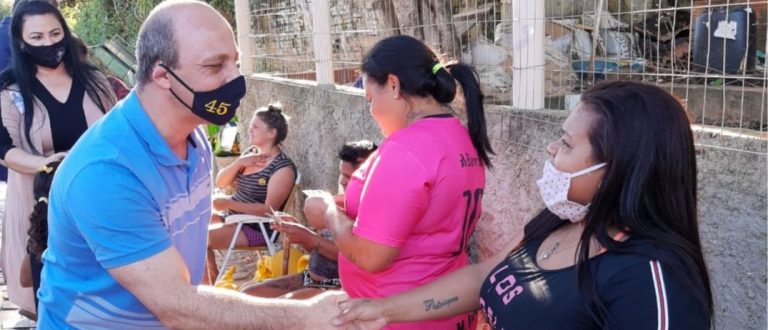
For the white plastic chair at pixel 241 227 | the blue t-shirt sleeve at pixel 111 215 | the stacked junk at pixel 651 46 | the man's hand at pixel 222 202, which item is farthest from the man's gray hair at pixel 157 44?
the man's hand at pixel 222 202

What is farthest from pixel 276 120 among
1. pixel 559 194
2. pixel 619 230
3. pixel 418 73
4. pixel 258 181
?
pixel 619 230

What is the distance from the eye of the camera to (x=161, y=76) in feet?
6.82

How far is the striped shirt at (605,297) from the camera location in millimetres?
1617

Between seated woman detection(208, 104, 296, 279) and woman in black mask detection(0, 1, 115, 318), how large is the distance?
1655 millimetres

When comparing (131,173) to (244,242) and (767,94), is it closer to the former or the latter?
(767,94)

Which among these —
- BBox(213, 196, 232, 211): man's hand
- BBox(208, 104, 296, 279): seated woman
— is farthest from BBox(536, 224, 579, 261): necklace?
BBox(213, 196, 232, 211): man's hand

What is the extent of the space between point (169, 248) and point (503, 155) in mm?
2016

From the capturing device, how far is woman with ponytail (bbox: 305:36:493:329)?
2.43 m

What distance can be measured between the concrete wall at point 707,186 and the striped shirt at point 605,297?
3.31 ft

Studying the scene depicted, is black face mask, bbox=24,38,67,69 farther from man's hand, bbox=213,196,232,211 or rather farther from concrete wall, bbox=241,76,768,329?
man's hand, bbox=213,196,232,211

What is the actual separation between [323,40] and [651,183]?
4124mm

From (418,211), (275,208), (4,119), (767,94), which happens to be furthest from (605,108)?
(275,208)

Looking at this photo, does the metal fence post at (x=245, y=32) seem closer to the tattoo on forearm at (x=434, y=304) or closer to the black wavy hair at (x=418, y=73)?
the black wavy hair at (x=418, y=73)

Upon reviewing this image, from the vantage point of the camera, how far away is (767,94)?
281 centimetres
